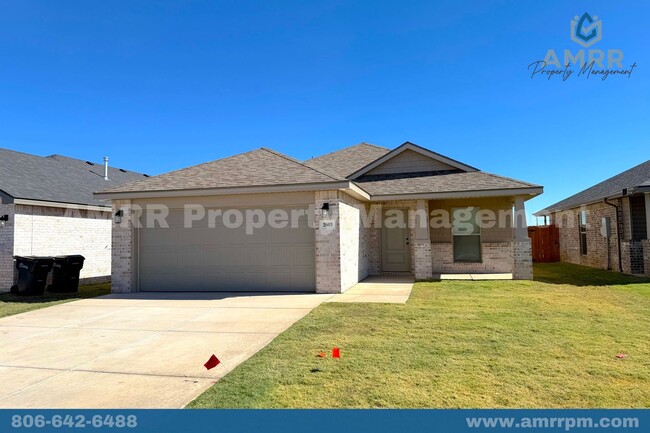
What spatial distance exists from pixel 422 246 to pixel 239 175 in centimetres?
644

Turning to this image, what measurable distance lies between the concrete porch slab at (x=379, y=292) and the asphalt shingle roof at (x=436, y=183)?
2.99 metres

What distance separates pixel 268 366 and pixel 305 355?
0.58 m

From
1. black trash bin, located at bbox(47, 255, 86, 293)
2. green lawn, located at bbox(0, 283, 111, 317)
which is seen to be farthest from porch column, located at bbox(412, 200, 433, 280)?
black trash bin, located at bbox(47, 255, 86, 293)

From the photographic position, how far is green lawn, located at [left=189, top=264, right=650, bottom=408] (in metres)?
3.46

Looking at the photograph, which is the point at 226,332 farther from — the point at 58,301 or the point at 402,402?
the point at 58,301

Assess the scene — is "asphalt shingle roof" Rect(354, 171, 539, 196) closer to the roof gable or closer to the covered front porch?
the roof gable

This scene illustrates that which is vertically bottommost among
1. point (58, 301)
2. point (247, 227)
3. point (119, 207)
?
point (58, 301)

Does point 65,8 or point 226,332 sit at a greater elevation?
point 65,8

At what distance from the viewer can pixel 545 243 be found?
21.9 meters
